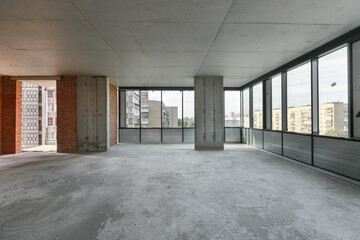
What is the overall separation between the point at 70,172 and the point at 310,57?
7.11 meters

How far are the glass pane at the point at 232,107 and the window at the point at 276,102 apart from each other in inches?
125

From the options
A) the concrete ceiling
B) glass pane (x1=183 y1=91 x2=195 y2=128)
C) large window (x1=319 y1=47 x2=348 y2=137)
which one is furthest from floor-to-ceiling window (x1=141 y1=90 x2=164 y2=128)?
large window (x1=319 y1=47 x2=348 y2=137)

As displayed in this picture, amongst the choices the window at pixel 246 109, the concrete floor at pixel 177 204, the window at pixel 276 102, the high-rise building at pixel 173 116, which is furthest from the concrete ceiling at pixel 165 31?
the high-rise building at pixel 173 116

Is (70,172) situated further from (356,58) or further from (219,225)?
(356,58)

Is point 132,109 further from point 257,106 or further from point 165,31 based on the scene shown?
point 165,31

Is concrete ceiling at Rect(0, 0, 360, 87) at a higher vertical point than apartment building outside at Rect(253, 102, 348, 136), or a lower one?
higher

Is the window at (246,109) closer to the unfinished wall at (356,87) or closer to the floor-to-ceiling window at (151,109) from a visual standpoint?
the floor-to-ceiling window at (151,109)

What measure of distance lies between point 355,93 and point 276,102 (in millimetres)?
2979

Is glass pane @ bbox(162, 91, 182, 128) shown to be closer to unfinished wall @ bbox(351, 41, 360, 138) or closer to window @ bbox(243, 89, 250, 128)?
window @ bbox(243, 89, 250, 128)

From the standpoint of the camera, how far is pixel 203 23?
3211mm

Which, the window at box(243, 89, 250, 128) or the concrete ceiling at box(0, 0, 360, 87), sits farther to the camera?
the window at box(243, 89, 250, 128)

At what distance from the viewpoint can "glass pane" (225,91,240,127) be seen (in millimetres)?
10023

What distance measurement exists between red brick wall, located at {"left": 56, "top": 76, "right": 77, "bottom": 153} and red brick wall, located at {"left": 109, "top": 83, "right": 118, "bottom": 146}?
1971 mm

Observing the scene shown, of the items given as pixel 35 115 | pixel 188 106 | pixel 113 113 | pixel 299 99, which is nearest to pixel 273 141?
Result: pixel 299 99
